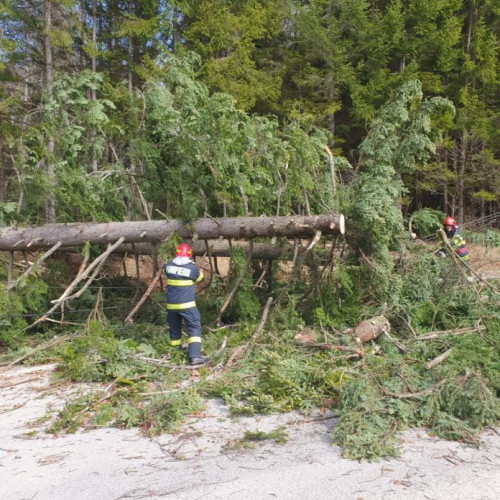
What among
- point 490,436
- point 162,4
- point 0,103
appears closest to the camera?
point 490,436

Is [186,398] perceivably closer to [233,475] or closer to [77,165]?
[233,475]

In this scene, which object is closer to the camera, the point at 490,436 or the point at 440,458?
the point at 440,458

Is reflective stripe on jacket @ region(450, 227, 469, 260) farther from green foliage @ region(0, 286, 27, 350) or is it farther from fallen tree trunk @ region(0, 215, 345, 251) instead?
green foliage @ region(0, 286, 27, 350)

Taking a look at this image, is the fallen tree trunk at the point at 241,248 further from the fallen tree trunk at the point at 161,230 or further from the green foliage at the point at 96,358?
the green foliage at the point at 96,358

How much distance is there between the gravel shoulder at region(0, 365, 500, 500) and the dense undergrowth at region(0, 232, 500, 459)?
0.14 metres

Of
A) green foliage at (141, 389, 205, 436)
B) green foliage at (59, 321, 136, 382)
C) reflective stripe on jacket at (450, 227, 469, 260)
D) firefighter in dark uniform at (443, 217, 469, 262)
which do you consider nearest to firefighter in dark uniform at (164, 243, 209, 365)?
green foliage at (59, 321, 136, 382)

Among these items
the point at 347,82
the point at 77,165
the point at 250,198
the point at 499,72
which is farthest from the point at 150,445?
the point at 499,72

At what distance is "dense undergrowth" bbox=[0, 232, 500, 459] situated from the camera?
Answer: 3670mm

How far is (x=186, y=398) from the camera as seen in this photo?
4074 millimetres

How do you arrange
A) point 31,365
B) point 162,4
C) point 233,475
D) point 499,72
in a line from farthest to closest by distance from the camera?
point 499,72 < point 162,4 < point 31,365 < point 233,475

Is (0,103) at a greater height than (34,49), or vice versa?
(34,49)

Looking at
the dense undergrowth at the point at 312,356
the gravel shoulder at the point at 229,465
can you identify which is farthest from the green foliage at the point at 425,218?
the gravel shoulder at the point at 229,465

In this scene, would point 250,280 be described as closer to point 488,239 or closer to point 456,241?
point 456,241

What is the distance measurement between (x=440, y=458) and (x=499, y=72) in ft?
56.0
